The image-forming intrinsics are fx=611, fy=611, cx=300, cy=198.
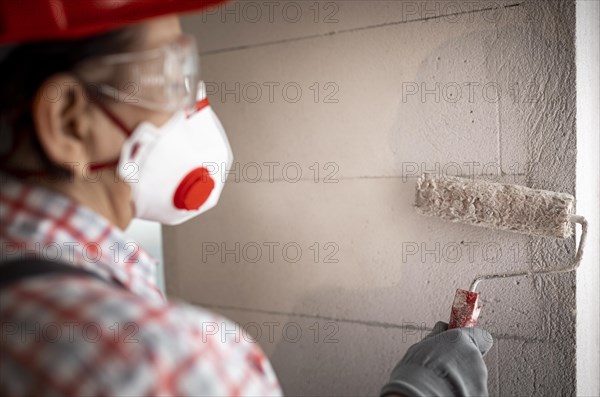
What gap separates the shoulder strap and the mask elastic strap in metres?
0.22

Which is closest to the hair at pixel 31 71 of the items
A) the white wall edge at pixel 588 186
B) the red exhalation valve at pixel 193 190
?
the red exhalation valve at pixel 193 190

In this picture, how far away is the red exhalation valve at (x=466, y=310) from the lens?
1237 millimetres

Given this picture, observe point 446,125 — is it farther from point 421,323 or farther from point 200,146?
point 200,146

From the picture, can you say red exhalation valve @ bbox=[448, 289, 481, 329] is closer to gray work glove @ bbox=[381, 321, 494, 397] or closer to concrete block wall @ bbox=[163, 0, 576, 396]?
gray work glove @ bbox=[381, 321, 494, 397]

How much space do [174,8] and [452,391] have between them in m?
0.82

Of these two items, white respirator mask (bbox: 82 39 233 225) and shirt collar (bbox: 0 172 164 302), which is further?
white respirator mask (bbox: 82 39 233 225)

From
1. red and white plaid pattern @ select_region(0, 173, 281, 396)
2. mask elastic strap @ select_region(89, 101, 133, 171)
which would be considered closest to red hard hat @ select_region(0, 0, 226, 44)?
mask elastic strap @ select_region(89, 101, 133, 171)

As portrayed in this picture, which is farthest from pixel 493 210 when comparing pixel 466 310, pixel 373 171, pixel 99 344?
pixel 99 344

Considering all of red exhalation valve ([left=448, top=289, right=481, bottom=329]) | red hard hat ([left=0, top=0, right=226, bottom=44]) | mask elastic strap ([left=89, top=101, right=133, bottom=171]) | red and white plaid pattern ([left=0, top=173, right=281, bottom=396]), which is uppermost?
red hard hat ([left=0, top=0, right=226, bottom=44])

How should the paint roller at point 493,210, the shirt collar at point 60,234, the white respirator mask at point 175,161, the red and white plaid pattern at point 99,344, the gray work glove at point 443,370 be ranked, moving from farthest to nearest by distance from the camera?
1. the paint roller at point 493,210
2. the gray work glove at point 443,370
3. the white respirator mask at point 175,161
4. the shirt collar at point 60,234
5. the red and white plaid pattern at point 99,344

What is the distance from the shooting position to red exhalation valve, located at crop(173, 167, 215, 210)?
43.9 inches

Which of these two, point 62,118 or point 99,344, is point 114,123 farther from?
point 99,344

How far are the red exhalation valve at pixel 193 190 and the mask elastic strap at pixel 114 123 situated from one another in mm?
196

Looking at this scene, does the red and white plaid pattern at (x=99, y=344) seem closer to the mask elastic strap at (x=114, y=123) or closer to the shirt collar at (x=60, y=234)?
the shirt collar at (x=60, y=234)
